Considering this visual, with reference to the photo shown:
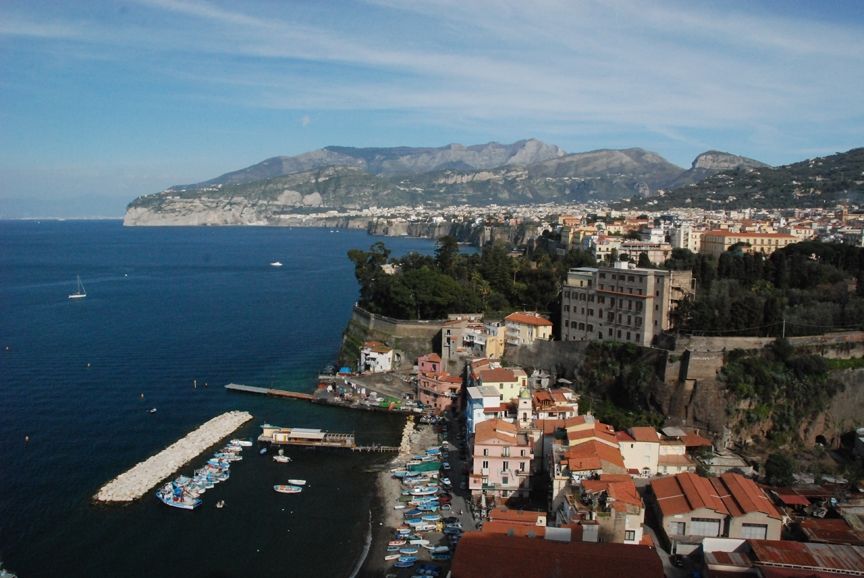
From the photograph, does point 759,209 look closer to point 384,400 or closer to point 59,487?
point 384,400

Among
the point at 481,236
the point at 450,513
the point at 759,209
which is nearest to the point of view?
the point at 450,513

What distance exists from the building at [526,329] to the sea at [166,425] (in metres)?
5.50

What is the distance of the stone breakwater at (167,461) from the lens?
1769 cm

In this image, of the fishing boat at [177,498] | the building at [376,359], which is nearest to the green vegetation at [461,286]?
the building at [376,359]

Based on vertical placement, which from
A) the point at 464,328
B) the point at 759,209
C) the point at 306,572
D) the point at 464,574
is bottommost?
the point at 306,572

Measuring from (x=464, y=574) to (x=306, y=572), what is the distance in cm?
462

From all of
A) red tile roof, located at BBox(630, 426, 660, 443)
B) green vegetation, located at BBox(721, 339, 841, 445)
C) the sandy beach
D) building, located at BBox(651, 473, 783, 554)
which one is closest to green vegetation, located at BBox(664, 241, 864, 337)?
green vegetation, located at BBox(721, 339, 841, 445)

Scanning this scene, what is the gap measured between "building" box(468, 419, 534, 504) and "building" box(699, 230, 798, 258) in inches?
824

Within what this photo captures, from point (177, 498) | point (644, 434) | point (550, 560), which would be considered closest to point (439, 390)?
point (644, 434)

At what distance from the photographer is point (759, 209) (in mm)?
72438

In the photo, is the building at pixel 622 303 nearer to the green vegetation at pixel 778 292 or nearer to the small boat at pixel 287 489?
the green vegetation at pixel 778 292

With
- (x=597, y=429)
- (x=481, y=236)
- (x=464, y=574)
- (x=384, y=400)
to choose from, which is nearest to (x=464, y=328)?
(x=384, y=400)

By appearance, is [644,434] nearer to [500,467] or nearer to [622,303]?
[500,467]

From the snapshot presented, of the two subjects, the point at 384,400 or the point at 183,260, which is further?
the point at 183,260
